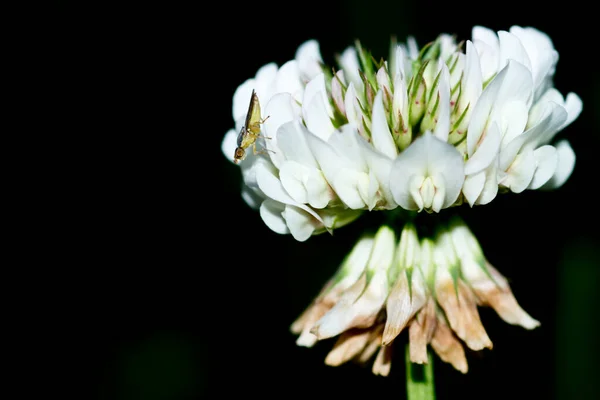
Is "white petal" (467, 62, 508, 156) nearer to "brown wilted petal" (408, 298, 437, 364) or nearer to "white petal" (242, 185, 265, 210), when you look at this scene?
"brown wilted petal" (408, 298, 437, 364)

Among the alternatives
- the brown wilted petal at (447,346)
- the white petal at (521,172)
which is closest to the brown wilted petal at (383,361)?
the brown wilted petal at (447,346)

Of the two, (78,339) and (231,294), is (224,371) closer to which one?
(231,294)

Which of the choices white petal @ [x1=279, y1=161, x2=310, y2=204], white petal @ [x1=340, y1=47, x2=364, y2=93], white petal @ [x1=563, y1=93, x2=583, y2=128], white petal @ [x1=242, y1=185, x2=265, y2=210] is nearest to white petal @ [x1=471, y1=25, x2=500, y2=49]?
white petal @ [x1=563, y1=93, x2=583, y2=128]

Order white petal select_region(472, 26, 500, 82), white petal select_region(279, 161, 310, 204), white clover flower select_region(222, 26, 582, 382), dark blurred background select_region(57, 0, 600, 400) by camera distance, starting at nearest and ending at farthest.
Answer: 1. white clover flower select_region(222, 26, 582, 382)
2. white petal select_region(279, 161, 310, 204)
3. white petal select_region(472, 26, 500, 82)
4. dark blurred background select_region(57, 0, 600, 400)

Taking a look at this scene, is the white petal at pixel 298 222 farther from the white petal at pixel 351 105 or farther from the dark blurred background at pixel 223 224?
the dark blurred background at pixel 223 224

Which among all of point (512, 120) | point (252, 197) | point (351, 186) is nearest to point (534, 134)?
point (512, 120)

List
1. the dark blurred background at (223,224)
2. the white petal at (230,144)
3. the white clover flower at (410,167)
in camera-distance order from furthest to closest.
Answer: the dark blurred background at (223,224) < the white petal at (230,144) < the white clover flower at (410,167)
